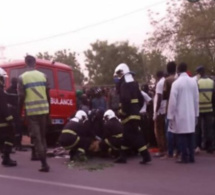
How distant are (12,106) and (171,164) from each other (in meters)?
4.29

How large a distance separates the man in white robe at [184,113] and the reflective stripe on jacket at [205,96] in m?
1.18

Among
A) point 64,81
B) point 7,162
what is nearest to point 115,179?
point 7,162

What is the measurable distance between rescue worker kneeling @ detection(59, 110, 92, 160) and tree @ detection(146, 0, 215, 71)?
75.4 feet

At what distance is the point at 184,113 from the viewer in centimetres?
952

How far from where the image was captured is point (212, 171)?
339 inches

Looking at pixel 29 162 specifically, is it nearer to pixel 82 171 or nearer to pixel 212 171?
pixel 82 171

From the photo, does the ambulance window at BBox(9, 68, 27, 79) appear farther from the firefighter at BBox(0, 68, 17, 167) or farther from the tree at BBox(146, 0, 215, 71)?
the tree at BBox(146, 0, 215, 71)

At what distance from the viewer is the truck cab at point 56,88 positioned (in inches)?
529

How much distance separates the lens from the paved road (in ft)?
23.2

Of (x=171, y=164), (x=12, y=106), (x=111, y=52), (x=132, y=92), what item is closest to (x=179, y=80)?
(x=132, y=92)

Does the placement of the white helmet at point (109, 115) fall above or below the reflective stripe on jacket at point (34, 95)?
below

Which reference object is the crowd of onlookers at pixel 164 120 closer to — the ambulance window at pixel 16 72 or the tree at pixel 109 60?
the ambulance window at pixel 16 72

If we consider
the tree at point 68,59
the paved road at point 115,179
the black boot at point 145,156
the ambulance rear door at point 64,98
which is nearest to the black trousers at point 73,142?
the paved road at point 115,179

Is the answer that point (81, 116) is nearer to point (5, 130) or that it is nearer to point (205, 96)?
point (5, 130)
